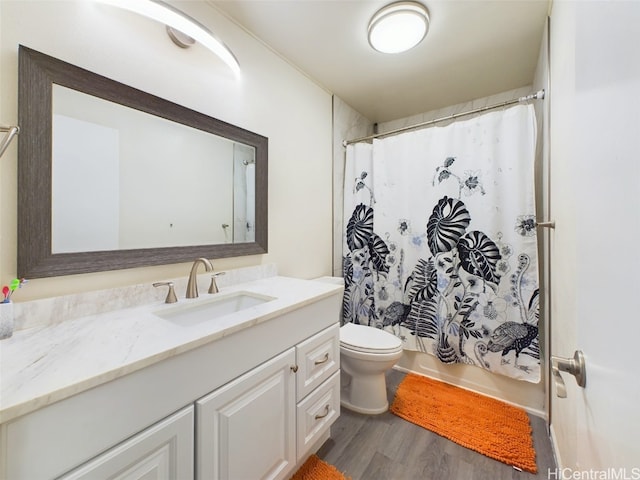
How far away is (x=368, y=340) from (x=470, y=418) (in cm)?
75

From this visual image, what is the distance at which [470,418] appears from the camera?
1.60m

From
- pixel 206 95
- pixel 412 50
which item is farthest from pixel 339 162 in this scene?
pixel 206 95

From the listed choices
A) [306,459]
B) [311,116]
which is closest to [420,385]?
[306,459]

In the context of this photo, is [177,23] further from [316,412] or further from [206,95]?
[316,412]

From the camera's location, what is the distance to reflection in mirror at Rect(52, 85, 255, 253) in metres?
0.94

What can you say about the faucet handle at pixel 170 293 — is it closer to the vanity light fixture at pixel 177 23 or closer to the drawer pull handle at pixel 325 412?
the drawer pull handle at pixel 325 412

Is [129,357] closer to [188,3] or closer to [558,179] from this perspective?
[188,3]

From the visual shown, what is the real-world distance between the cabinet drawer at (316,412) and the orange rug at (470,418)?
544mm

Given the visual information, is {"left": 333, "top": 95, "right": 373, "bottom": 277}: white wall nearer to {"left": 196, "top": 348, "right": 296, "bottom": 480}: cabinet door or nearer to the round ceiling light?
the round ceiling light

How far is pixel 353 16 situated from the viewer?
1437 mm

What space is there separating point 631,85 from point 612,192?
15 centimetres

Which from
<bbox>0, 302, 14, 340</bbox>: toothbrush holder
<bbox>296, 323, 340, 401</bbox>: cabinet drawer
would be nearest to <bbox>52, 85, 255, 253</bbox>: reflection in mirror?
<bbox>0, 302, 14, 340</bbox>: toothbrush holder

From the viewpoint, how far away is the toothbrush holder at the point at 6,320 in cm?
75

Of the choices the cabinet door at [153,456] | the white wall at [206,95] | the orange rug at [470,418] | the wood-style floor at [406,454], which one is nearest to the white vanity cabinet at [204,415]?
the cabinet door at [153,456]
